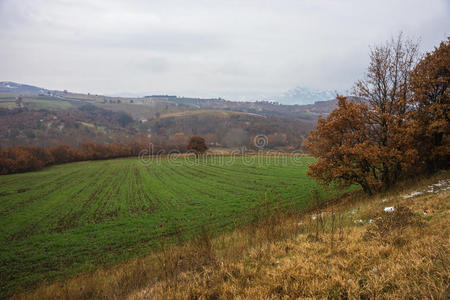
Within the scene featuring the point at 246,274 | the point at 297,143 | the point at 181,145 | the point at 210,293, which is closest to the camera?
the point at 210,293

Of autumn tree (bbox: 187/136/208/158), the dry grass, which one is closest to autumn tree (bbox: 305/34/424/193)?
the dry grass

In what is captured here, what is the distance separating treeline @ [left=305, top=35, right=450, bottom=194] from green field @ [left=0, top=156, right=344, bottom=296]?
561 cm

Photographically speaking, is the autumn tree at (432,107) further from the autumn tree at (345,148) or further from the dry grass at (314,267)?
the dry grass at (314,267)

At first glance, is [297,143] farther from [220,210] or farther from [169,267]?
[169,267]

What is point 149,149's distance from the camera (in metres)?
A: 93.0

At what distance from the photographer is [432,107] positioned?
1357 cm

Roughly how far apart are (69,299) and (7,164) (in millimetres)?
72103

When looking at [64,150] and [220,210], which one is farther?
[64,150]

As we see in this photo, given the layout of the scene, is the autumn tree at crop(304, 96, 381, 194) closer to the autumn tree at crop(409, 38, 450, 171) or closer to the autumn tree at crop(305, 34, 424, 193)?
the autumn tree at crop(305, 34, 424, 193)

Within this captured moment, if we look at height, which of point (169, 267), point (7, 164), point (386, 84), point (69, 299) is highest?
point (386, 84)

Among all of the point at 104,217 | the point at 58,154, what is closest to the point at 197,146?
the point at 58,154

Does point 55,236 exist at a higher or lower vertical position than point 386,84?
lower

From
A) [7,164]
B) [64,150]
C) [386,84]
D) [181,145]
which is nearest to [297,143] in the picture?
[181,145]

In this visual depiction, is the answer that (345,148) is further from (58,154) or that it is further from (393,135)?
(58,154)
